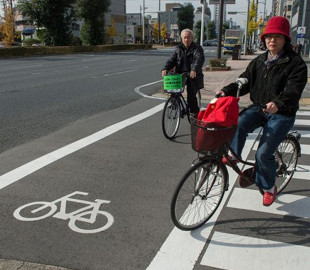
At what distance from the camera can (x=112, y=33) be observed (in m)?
82.0

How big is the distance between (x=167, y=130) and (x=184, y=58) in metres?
1.38

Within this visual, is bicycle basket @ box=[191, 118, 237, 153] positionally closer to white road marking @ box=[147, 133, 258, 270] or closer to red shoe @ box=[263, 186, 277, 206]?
white road marking @ box=[147, 133, 258, 270]

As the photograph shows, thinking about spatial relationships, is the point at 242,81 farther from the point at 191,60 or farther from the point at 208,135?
the point at 191,60

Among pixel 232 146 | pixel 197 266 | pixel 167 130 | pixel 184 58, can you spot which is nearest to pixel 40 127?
pixel 167 130

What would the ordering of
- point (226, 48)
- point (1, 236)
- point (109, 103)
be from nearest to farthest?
point (1, 236) → point (109, 103) → point (226, 48)

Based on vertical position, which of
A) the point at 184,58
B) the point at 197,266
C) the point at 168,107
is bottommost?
the point at 197,266

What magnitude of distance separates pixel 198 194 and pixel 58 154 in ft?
9.56

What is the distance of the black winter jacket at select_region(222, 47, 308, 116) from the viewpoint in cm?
330

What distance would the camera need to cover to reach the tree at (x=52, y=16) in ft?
147

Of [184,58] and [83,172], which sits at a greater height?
[184,58]

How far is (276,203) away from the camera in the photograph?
13.2 feet

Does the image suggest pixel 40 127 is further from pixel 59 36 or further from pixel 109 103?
pixel 59 36

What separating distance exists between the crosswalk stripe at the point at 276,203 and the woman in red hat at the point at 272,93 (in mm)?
191

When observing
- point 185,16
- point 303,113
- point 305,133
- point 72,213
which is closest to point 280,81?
point 72,213
